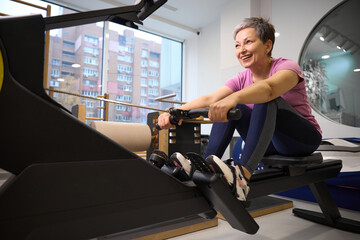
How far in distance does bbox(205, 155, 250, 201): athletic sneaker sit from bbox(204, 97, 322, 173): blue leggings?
84 mm

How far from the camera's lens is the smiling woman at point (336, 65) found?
282 centimetres

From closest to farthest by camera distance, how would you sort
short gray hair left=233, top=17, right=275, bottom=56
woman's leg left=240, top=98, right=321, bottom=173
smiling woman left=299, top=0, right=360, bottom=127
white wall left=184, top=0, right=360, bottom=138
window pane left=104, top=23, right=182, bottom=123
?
1. woman's leg left=240, top=98, right=321, bottom=173
2. short gray hair left=233, top=17, right=275, bottom=56
3. smiling woman left=299, top=0, right=360, bottom=127
4. white wall left=184, top=0, right=360, bottom=138
5. window pane left=104, top=23, right=182, bottom=123

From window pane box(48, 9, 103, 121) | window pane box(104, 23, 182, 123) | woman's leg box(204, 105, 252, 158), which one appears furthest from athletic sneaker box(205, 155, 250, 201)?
window pane box(104, 23, 182, 123)

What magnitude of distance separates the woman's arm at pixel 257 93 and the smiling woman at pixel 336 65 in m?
2.31

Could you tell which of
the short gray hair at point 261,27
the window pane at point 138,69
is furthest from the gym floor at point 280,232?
the window pane at point 138,69

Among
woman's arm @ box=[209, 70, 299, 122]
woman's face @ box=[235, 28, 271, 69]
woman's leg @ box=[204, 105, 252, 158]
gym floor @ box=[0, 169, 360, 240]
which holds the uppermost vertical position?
woman's face @ box=[235, 28, 271, 69]

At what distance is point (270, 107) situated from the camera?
96 centimetres

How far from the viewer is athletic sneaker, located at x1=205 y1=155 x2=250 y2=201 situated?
32.1 inches

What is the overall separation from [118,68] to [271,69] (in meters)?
4.44

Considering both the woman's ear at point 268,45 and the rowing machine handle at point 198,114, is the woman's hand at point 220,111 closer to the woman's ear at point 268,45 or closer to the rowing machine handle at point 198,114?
the rowing machine handle at point 198,114

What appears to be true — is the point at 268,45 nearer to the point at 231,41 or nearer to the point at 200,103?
the point at 200,103

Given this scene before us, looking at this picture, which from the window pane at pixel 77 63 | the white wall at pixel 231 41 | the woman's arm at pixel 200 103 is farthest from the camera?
the window pane at pixel 77 63

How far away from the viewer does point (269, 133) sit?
3.09 feet

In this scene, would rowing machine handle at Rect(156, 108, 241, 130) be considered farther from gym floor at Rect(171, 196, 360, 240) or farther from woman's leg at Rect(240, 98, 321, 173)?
gym floor at Rect(171, 196, 360, 240)
